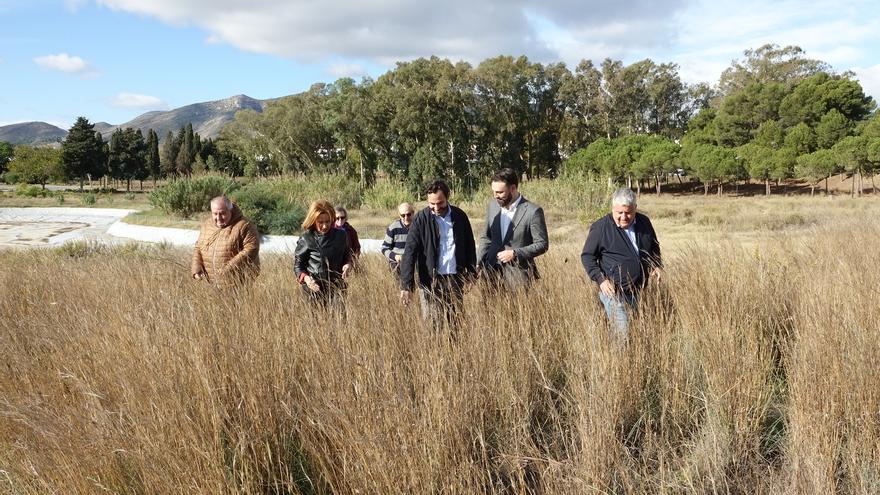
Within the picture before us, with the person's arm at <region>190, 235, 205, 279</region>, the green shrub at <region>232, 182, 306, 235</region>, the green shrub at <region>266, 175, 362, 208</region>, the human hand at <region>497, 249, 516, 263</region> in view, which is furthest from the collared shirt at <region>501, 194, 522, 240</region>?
the green shrub at <region>266, 175, 362, 208</region>

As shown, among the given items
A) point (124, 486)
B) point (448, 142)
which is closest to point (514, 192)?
point (124, 486)

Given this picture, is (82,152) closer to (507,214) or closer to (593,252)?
(507,214)

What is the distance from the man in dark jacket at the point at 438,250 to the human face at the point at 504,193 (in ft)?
1.08

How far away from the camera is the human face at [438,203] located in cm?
421

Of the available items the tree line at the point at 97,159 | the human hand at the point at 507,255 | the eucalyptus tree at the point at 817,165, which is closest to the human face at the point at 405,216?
the human hand at the point at 507,255

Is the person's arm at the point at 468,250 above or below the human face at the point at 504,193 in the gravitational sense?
below

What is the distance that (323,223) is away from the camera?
180 inches

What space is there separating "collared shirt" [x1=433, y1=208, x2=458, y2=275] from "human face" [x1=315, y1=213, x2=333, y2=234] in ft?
2.94

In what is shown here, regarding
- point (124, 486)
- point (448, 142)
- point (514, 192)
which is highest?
point (448, 142)

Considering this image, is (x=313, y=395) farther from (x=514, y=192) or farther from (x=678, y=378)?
(x=514, y=192)

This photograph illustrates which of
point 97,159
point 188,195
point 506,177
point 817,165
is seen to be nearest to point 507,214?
point 506,177

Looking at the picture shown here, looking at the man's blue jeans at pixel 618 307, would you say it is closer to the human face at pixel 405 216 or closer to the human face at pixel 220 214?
the human face at pixel 405 216

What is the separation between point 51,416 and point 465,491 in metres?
1.73

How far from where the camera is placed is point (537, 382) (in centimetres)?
280
